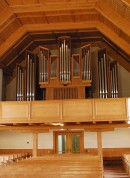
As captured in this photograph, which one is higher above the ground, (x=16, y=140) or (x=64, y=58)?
(x=64, y=58)

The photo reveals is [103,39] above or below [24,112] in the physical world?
above

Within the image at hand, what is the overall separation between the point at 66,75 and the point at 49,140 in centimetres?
375

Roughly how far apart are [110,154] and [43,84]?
445 centimetres

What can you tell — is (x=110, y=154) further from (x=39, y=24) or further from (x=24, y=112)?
(x=39, y=24)

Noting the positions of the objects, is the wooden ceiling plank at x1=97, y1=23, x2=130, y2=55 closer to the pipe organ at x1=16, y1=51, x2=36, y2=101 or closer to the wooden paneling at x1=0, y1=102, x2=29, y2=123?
the pipe organ at x1=16, y1=51, x2=36, y2=101

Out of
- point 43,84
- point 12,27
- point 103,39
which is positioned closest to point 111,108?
point 43,84

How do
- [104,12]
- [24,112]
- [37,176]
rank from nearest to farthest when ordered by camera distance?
1. [37,176]
2. [104,12]
3. [24,112]

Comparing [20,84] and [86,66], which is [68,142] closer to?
[20,84]

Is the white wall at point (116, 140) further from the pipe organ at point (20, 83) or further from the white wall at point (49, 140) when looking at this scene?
the pipe organ at point (20, 83)

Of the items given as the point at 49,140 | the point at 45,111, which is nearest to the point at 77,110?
the point at 45,111

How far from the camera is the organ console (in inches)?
440

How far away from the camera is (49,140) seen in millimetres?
13250

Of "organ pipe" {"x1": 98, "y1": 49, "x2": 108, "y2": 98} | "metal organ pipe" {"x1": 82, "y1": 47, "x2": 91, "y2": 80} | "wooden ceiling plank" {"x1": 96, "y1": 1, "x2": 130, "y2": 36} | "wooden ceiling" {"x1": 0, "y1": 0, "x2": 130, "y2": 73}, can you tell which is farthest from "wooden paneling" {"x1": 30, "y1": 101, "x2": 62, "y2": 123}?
"wooden ceiling plank" {"x1": 96, "y1": 1, "x2": 130, "y2": 36}

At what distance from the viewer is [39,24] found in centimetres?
1100
